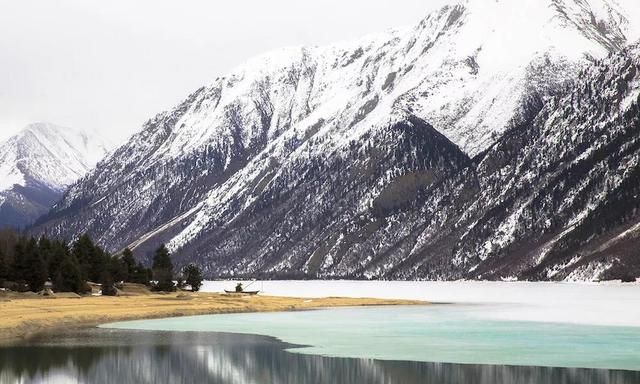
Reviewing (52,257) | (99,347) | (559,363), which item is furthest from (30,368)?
(52,257)

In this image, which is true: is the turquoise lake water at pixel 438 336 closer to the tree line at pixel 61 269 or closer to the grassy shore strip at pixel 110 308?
the grassy shore strip at pixel 110 308

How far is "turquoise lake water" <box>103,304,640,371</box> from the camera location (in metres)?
67.6

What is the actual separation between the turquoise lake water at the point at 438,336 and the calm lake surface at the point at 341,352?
0.10 m

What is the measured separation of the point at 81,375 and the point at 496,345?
33396mm

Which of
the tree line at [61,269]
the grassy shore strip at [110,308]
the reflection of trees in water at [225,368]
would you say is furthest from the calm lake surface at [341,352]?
the tree line at [61,269]

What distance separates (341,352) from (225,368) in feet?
39.3

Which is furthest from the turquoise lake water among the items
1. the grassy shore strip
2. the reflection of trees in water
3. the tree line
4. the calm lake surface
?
the tree line

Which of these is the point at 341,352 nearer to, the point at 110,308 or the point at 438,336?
the point at 438,336

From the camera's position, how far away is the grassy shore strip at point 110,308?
316ft

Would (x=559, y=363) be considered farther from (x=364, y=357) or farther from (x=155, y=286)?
(x=155, y=286)

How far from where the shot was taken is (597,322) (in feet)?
334

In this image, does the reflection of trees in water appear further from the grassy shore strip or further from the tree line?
the tree line

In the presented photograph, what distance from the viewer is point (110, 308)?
122m

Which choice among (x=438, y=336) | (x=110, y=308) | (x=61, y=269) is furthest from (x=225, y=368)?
(x=61, y=269)
